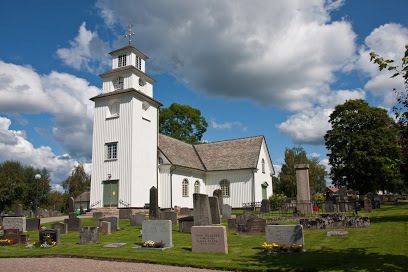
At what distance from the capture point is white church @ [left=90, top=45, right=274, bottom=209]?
2822 cm

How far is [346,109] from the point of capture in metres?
37.5

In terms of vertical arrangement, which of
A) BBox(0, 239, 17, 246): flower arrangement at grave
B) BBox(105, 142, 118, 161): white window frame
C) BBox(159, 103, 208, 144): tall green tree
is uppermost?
BBox(159, 103, 208, 144): tall green tree

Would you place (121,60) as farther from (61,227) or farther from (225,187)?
(61,227)

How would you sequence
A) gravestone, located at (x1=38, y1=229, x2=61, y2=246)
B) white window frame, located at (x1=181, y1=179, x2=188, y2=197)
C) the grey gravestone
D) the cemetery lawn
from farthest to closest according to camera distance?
white window frame, located at (x1=181, y1=179, x2=188, y2=197), gravestone, located at (x1=38, y1=229, x2=61, y2=246), the grey gravestone, the cemetery lawn

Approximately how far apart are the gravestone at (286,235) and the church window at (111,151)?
21.2 meters

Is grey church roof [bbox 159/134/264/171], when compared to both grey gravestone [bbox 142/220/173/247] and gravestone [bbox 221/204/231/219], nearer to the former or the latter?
gravestone [bbox 221/204/231/219]

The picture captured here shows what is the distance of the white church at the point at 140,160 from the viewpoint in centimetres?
2822

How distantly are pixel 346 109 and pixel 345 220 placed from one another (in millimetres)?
26938

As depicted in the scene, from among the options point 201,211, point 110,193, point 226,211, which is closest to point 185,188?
point 110,193

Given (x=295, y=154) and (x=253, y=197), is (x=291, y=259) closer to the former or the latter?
(x=253, y=197)

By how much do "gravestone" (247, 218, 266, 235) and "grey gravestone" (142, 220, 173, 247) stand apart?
3.88m

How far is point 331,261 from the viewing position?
817 centimetres

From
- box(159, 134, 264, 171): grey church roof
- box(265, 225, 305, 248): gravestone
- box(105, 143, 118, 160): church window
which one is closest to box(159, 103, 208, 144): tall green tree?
box(159, 134, 264, 171): grey church roof

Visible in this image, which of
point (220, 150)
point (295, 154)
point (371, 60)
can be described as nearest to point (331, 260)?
point (371, 60)
